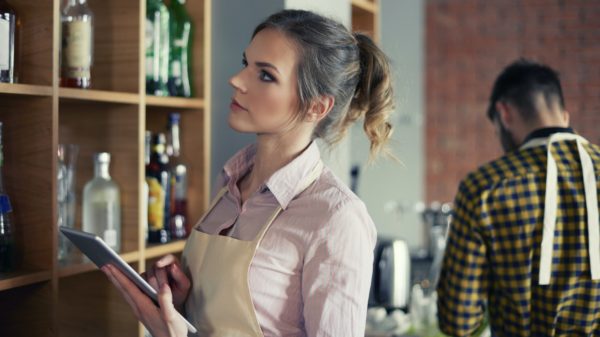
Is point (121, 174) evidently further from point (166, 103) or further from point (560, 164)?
point (560, 164)

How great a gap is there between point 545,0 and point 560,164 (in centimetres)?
319

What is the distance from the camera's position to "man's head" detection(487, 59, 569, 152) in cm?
203

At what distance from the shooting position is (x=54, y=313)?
4.96 ft

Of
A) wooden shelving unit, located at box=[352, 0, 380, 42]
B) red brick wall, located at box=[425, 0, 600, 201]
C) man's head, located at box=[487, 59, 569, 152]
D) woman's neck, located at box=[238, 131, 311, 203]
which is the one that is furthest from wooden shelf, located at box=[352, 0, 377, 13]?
red brick wall, located at box=[425, 0, 600, 201]

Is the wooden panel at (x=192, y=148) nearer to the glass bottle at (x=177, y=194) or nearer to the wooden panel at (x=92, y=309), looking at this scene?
the glass bottle at (x=177, y=194)

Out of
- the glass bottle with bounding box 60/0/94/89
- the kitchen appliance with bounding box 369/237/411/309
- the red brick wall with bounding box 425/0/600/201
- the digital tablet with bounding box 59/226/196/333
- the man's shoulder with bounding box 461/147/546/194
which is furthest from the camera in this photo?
the red brick wall with bounding box 425/0/600/201

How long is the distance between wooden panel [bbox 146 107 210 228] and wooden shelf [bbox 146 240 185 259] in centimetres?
12

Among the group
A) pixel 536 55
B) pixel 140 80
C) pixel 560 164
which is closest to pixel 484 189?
pixel 560 164

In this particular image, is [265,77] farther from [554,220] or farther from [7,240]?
[554,220]

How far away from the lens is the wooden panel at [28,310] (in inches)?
59.5

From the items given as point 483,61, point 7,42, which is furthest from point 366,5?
point 483,61

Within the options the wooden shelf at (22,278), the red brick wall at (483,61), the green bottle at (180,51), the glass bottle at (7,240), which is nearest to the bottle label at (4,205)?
the glass bottle at (7,240)

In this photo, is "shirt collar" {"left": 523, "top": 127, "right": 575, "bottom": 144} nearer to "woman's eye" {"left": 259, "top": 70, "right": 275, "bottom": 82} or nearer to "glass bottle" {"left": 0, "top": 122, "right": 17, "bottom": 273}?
"woman's eye" {"left": 259, "top": 70, "right": 275, "bottom": 82}

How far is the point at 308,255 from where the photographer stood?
1.26m
